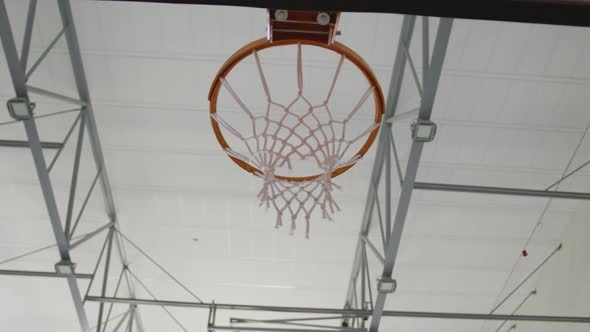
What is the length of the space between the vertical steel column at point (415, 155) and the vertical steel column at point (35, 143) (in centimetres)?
390

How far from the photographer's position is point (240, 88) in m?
5.99

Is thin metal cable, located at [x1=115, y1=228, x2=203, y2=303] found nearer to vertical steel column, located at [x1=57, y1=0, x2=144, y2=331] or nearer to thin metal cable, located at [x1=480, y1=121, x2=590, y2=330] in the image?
vertical steel column, located at [x1=57, y1=0, x2=144, y2=331]

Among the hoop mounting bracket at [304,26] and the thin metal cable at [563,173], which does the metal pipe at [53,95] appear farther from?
the thin metal cable at [563,173]

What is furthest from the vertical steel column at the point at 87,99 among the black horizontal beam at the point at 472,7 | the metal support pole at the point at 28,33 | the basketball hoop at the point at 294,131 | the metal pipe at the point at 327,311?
the black horizontal beam at the point at 472,7

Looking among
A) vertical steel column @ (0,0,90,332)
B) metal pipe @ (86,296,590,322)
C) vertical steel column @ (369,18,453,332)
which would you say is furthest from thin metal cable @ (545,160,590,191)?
vertical steel column @ (0,0,90,332)

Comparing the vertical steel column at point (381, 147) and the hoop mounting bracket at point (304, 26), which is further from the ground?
the vertical steel column at point (381, 147)

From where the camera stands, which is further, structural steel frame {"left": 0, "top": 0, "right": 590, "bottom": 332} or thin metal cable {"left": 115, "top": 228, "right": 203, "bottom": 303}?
thin metal cable {"left": 115, "top": 228, "right": 203, "bottom": 303}

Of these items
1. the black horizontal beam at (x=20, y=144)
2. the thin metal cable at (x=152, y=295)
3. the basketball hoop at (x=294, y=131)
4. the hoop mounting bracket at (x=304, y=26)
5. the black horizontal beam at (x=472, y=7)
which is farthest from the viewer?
the thin metal cable at (x=152, y=295)

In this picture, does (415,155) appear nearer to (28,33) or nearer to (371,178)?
(371,178)

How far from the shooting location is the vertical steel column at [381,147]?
18.1 feet

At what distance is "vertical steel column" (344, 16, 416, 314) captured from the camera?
5.53m

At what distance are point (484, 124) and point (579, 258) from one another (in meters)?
2.68

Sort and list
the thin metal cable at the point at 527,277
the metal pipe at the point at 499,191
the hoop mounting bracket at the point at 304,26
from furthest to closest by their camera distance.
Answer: the thin metal cable at the point at 527,277
the metal pipe at the point at 499,191
the hoop mounting bracket at the point at 304,26

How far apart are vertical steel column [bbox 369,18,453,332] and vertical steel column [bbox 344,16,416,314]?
53cm
